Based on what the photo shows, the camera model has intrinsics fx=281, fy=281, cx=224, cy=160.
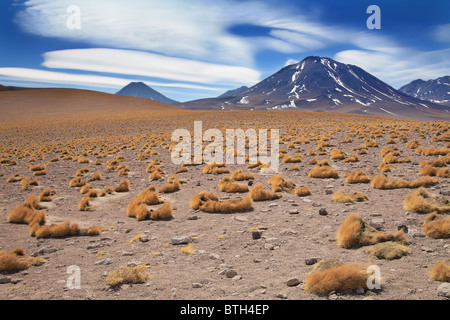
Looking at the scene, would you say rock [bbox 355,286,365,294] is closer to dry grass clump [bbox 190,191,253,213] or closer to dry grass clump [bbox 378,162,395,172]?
dry grass clump [bbox 190,191,253,213]

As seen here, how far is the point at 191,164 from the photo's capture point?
15695 millimetres

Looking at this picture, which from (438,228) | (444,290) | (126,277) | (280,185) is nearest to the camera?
(444,290)

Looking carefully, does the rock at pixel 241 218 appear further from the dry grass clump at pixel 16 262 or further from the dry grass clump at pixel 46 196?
the dry grass clump at pixel 46 196

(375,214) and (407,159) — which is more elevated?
(407,159)

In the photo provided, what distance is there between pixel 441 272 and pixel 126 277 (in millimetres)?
4327

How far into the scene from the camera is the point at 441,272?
3658 mm

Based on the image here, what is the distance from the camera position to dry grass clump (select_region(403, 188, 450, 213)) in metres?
6.08

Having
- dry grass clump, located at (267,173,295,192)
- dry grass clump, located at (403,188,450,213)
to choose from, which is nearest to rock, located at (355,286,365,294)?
dry grass clump, located at (403,188,450,213)

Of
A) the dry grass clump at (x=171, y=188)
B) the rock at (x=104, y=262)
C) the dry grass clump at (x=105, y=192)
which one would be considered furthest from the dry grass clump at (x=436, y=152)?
the rock at (x=104, y=262)

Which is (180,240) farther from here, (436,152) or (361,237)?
(436,152)

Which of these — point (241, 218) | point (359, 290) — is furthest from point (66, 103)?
point (359, 290)
